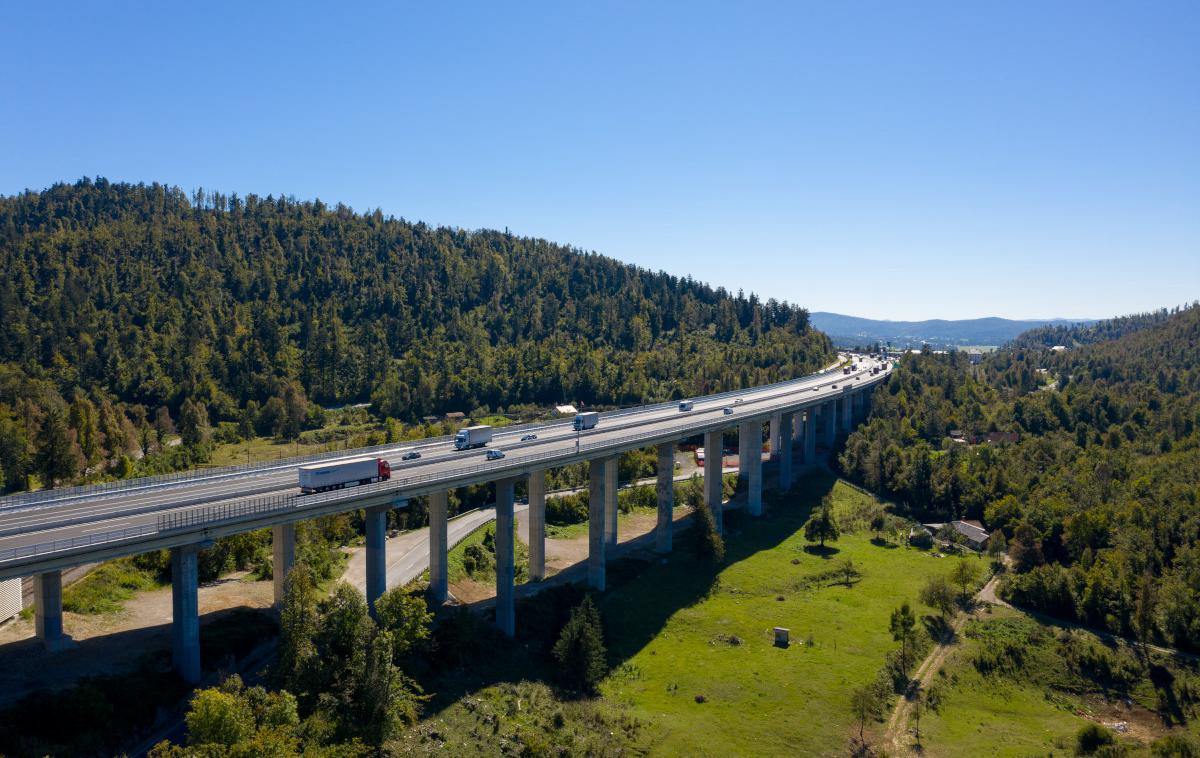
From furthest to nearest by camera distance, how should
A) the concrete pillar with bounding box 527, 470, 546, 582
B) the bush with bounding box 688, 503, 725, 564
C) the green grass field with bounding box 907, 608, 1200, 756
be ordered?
the bush with bounding box 688, 503, 725, 564
the concrete pillar with bounding box 527, 470, 546, 582
the green grass field with bounding box 907, 608, 1200, 756

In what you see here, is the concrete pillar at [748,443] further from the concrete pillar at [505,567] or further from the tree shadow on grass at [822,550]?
the concrete pillar at [505,567]

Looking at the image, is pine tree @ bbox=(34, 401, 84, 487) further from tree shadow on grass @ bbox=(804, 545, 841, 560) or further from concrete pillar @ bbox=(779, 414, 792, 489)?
concrete pillar @ bbox=(779, 414, 792, 489)

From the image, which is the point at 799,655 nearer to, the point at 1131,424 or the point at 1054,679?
the point at 1054,679

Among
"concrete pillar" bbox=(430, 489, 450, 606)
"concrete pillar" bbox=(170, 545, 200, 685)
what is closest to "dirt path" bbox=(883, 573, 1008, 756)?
"concrete pillar" bbox=(430, 489, 450, 606)

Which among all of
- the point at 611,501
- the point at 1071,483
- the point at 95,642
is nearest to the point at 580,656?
the point at 611,501

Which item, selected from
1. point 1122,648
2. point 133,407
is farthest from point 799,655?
point 133,407

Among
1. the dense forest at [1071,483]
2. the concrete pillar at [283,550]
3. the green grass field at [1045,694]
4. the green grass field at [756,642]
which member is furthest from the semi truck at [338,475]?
A: the dense forest at [1071,483]
